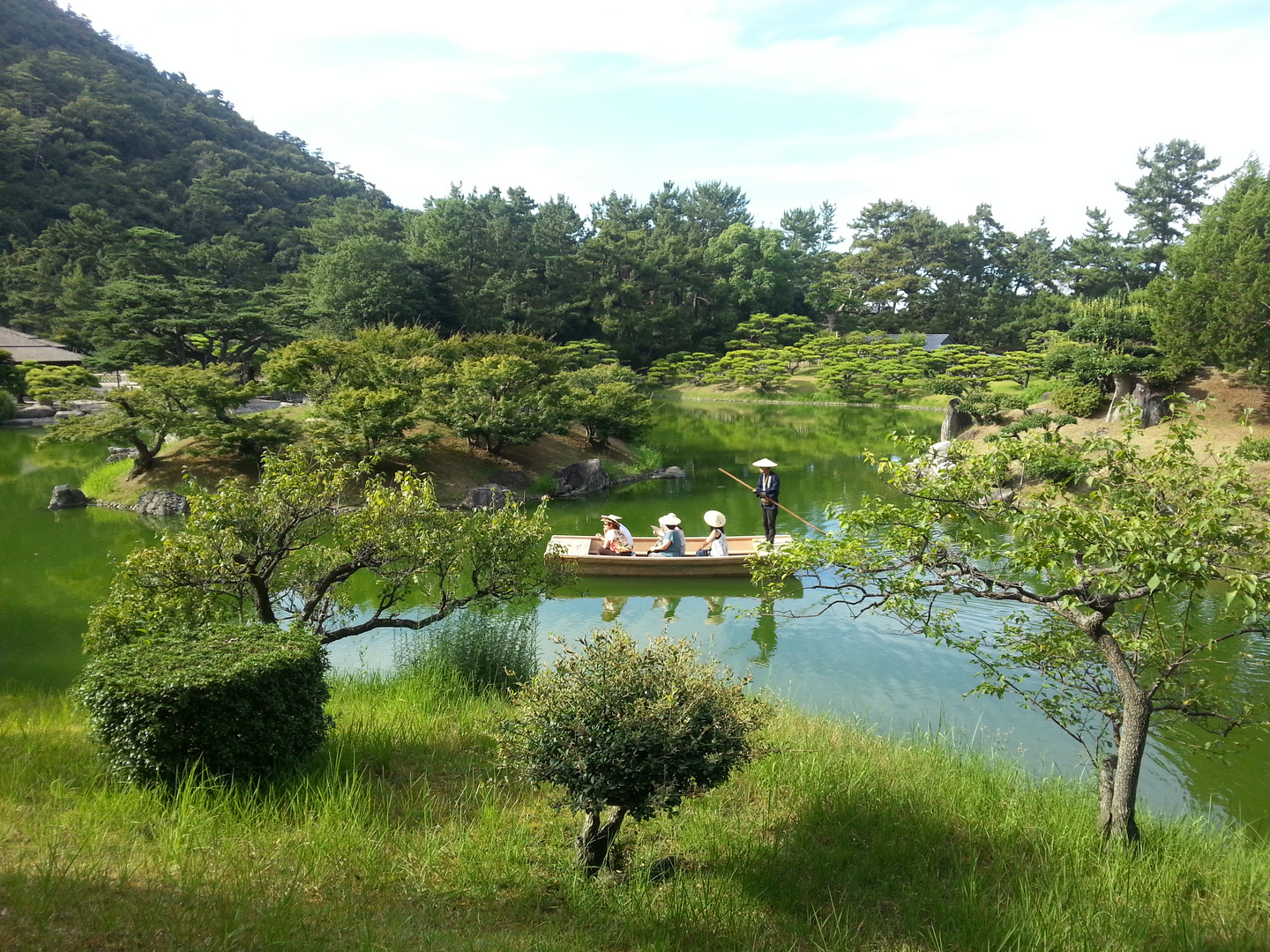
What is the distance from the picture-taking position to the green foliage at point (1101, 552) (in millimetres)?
3426

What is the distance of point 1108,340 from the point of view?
20.9m

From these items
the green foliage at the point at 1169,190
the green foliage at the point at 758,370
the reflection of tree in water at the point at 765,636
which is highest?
the green foliage at the point at 1169,190

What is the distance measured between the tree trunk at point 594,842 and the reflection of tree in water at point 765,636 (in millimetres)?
4713

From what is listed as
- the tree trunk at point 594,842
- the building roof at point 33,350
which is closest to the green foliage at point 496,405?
the tree trunk at point 594,842

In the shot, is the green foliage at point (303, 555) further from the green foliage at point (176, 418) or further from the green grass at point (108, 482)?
the green grass at point (108, 482)

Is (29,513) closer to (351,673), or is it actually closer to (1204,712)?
(351,673)

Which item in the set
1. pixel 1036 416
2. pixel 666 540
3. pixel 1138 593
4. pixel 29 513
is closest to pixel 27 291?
pixel 29 513

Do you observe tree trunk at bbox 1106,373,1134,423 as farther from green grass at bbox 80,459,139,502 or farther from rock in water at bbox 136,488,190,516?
Answer: green grass at bbox 80,459,139,502

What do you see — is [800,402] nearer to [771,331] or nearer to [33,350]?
[771,331]

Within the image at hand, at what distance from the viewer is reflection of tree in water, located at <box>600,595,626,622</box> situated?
9.80 metres

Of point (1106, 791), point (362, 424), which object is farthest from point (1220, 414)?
point (362, 424)

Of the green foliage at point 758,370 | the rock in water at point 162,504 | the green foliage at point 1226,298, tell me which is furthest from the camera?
the green foliage at point 758,370

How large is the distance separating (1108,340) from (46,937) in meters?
24.6

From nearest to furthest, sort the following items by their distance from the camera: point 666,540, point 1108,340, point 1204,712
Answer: point 1204,712 → point 666,540 → point 1108,340
